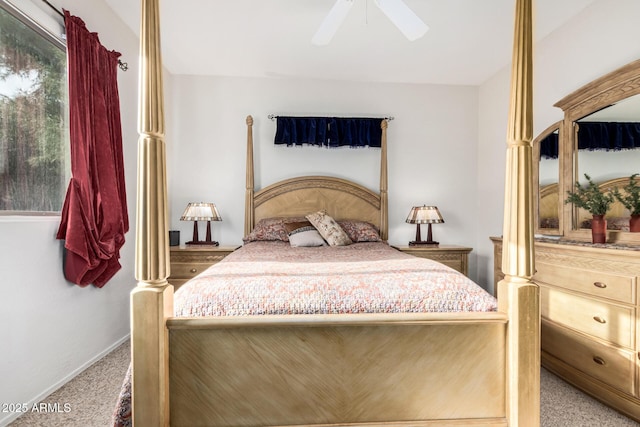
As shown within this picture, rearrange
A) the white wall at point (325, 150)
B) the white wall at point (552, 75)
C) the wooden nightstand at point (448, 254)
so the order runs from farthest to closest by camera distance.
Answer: the white wall at point (325, 150) → the wooden nightstand at point (448, 254) → the white wall at point (552, 75)

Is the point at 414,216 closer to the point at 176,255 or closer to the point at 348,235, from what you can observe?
the point at 348,235

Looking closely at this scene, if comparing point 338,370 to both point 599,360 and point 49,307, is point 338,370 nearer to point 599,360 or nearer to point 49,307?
point 599,360

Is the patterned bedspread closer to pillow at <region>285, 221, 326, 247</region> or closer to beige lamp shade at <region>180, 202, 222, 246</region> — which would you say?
pillow at <region>285, 221, 326, 247</region>

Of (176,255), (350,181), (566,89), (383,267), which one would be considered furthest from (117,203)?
(566,89)

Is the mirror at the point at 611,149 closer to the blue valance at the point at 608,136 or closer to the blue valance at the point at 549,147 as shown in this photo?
the blue valance at the point at 608,136

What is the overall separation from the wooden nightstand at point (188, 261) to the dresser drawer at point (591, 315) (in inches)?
103

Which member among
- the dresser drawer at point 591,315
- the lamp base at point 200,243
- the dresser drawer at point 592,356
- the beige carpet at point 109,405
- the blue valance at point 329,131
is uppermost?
the blue valance at point 329,131

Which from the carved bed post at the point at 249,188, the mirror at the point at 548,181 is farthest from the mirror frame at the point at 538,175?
the carved bed post at the point at 249,188

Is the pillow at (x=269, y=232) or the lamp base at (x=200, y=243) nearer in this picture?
the pillow at (x=269, y=232)

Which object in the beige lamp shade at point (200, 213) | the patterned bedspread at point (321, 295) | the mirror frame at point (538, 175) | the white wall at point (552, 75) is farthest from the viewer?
the beige lamp shade at point (200, 213)

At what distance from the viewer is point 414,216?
364cm

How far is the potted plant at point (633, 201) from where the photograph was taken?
2055 mm

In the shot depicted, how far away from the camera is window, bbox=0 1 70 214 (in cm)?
175

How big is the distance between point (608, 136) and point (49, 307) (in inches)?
144
